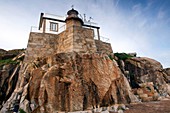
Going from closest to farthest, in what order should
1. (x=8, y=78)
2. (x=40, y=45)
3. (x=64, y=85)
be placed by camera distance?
1. (x=64, y=85)
2. (x=8, y=78)
3. (x=40, y=45)

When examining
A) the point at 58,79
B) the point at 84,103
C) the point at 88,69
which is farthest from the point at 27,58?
the point at 84,103

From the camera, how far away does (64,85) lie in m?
15.9

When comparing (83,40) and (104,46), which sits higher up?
(104,46)

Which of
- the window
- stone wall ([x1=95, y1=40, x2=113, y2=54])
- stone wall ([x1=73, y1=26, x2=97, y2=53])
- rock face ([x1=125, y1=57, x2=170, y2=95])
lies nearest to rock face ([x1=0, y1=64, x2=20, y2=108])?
stone wall ([x1=73, y1=26, x2=97, y2=53])

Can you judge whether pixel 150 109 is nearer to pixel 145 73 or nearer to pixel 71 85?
pixel 71 85

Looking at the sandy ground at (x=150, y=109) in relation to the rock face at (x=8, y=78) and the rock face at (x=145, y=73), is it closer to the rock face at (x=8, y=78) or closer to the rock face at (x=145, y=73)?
the rock face at (x=145, y=73)

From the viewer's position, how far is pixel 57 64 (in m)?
17.6

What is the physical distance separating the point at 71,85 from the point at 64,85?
0.77 meters

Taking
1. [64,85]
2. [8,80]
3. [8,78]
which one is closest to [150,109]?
[64,85]

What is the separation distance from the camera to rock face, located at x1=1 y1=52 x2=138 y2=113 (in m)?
14.7

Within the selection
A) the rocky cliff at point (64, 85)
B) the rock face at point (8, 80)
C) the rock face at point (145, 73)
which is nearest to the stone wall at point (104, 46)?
the rock face at point (145, 73)

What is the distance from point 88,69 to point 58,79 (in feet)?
13.5

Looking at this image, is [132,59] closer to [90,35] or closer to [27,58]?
[90,35]

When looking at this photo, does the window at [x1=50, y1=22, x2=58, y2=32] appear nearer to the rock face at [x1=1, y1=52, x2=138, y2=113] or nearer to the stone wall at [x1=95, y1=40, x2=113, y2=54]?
the stone wall at [x1=95, y1=40, x2=113, y2=54]
